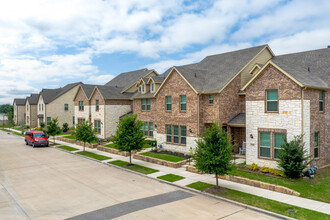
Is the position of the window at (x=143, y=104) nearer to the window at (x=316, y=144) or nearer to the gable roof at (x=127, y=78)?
the gable roof at (x=127, y=78)

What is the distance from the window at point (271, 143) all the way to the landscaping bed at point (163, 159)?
6.60 m

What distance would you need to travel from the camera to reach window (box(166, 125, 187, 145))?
2550 cm

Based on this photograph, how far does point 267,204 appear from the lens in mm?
12672

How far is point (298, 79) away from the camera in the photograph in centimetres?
1706

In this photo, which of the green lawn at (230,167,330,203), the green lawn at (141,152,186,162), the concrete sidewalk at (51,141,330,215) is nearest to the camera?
the concrete sidewalk at (51,141,330,215)

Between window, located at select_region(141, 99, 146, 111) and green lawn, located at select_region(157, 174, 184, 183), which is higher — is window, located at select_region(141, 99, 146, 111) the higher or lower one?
the higher one

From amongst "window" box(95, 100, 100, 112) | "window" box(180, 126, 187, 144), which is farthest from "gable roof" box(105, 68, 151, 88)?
"window" box(180, 126, 187, 144)

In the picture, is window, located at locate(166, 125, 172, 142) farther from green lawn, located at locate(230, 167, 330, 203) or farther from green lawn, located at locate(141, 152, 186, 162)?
green lawn, located at locate(230, 167, 330, 203)

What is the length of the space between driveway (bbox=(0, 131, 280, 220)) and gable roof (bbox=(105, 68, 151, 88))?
22571 mm

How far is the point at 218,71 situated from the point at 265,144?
1062cm

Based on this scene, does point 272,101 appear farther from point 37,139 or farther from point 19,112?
point 19,112

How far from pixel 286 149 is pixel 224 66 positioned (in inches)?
529

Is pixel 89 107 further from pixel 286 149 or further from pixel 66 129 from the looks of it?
pixel 286 149

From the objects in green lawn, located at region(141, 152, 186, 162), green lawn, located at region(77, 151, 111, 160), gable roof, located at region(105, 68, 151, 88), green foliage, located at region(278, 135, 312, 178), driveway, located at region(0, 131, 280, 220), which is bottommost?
driveway, located at region(0, 131, 280, 220)
